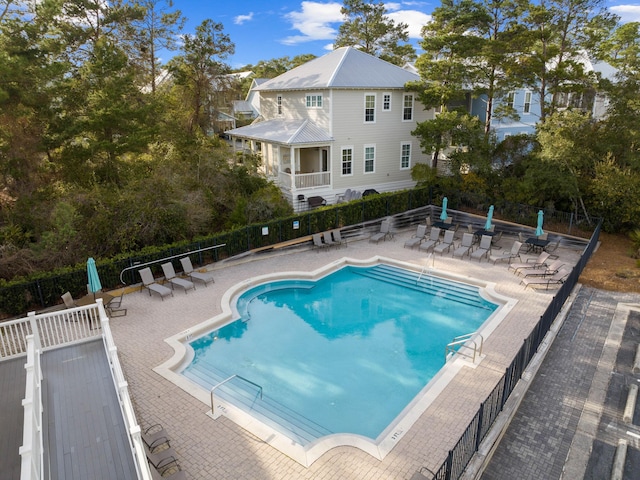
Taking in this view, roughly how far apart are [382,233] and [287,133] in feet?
27.4

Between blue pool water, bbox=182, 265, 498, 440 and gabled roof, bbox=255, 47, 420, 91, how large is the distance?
462 inches

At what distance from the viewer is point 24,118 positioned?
57.0 feet

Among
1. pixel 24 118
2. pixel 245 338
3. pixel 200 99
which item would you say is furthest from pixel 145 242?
pixel 200 99

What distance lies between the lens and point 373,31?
41562 mm

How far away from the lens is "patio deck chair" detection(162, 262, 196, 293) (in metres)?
15.2

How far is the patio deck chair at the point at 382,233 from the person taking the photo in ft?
68.3

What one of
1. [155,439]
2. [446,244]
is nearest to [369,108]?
[446,244]

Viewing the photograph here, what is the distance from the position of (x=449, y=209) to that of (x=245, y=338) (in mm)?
14585

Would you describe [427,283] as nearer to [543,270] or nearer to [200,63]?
[543,270]

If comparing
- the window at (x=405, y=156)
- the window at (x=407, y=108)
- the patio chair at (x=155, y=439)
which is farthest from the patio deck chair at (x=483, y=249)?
the patio chair at (x=155, y=439)

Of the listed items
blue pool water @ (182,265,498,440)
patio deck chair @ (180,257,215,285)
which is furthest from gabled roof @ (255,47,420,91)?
patio deck chair @ (180,257,215,285)

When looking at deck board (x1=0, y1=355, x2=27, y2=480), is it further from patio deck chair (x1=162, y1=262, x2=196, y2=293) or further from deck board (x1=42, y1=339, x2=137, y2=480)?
patio deck chair (x1=162, y1=262, x2=196, y2=293)

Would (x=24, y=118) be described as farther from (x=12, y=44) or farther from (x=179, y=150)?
(x=179, y=150)

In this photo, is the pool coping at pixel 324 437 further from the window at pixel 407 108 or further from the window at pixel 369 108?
the window at pixel 407 108
